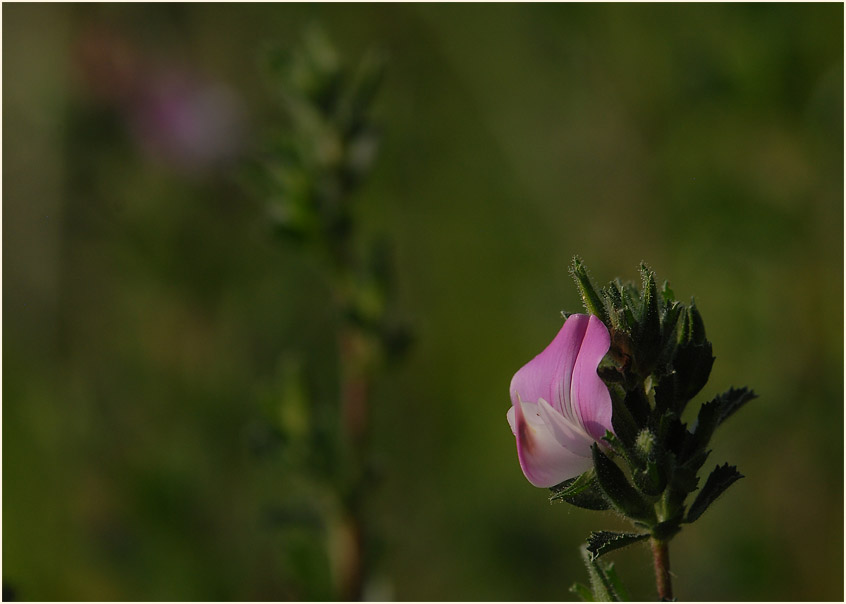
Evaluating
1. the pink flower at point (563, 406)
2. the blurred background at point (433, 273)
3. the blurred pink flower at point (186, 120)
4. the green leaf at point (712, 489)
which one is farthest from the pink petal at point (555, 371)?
the blurred pink flower at point (186, 120)

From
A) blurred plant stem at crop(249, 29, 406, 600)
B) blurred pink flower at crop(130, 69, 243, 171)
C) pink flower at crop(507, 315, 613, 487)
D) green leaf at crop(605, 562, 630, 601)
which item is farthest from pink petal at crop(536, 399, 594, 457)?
blurred pink flower at crop(130, 69, 243, 171)

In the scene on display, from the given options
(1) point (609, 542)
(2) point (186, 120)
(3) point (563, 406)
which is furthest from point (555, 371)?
(2) point (186, 120)

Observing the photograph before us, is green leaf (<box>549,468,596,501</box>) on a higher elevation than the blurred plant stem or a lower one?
lower

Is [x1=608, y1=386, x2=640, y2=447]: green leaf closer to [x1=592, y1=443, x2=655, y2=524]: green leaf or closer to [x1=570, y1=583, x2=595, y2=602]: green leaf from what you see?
[x1=592, y1=443, x2=655, y2=524]: green leaf

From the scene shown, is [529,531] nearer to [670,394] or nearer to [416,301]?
[416,301]

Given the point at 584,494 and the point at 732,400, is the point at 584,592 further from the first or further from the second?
the point at 732,400

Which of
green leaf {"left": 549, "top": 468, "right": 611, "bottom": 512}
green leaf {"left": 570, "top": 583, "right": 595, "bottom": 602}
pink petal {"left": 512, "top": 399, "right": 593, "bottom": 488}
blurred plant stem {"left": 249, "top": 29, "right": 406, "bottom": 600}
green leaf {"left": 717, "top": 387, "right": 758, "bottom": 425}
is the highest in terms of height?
blurred plant stem {"left": 249, "top": 29, "right": 406, "bottom": 600}

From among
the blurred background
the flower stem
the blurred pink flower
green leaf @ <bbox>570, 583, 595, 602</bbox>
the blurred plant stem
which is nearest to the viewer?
the flower stem

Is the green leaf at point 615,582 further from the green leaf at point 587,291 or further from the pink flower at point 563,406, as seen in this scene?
the green leaf at point 587,291
